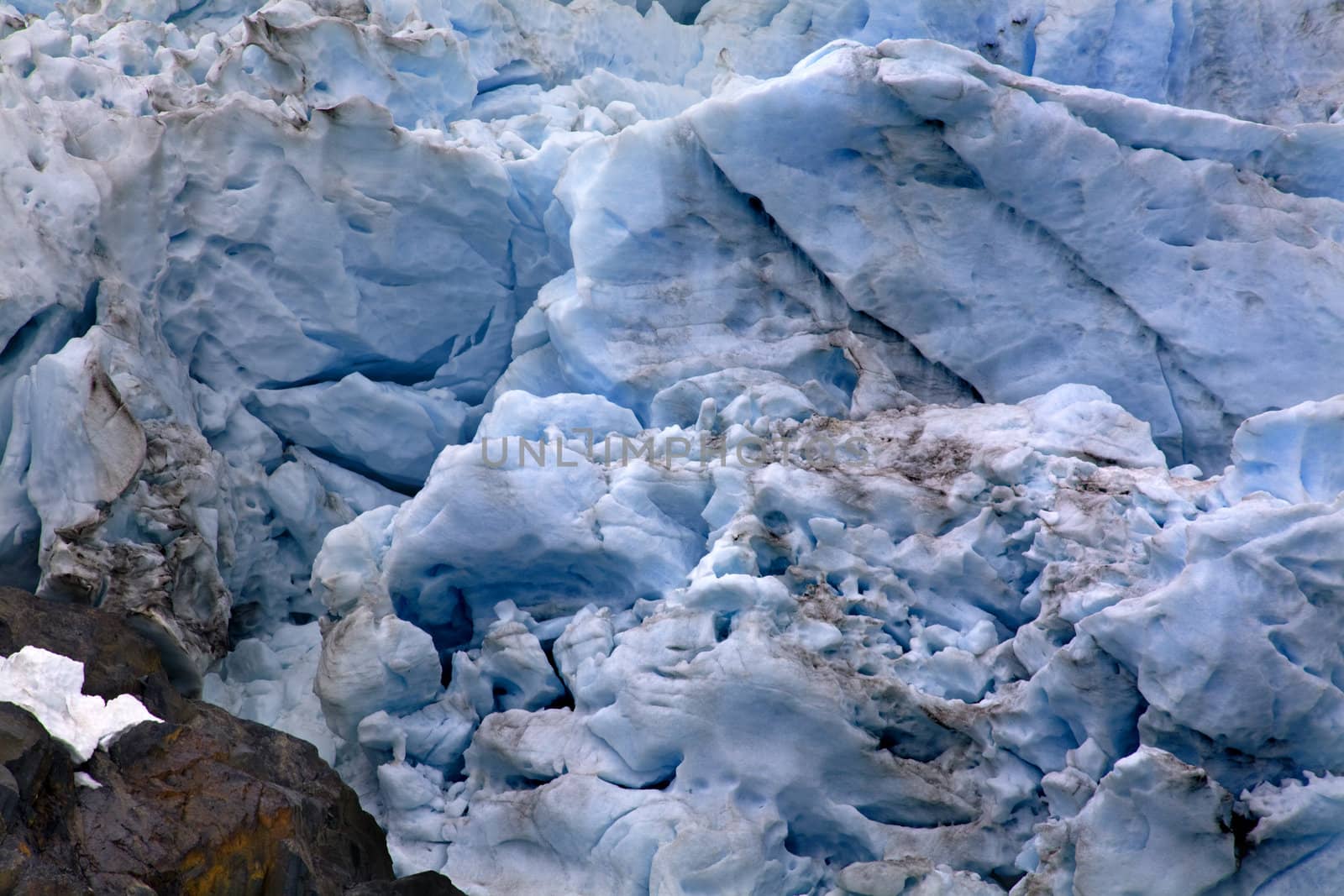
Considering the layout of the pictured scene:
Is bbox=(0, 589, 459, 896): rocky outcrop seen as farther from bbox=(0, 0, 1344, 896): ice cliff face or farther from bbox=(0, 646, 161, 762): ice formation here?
bbox=(0, 0, 1344, 896): ice cliff face

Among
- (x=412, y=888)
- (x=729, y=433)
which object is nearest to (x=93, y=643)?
(x=412, y=888)

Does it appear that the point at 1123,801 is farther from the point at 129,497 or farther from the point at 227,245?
the point at 227,245

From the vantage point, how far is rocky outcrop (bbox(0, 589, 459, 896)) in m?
3.16

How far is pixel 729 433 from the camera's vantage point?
4855mm

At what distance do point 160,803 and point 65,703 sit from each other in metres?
0.41

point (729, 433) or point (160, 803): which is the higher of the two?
point (729, 433)

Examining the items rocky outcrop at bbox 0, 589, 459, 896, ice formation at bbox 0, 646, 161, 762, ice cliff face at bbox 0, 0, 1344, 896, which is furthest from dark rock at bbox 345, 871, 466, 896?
ice formation at bbox 0, 646, 161, 762

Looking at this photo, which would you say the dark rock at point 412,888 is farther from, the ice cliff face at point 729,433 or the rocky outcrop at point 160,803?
the ice cliff face at point 729,433

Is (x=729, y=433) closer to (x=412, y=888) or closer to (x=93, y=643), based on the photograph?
(x=412, y=888)

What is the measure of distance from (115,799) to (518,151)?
3.56 metres

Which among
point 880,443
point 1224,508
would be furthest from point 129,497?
point 1224,508

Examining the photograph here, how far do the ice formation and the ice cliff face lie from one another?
0.79m

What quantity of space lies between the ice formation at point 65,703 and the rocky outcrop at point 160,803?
5 centimetres

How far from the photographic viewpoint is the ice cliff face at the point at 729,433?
3.87 metres
